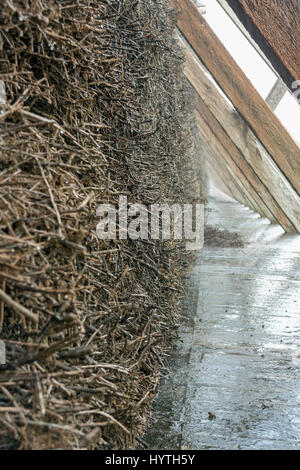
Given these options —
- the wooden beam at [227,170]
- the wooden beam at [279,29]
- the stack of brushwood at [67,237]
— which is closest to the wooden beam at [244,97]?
the wooden beam at [279,29]

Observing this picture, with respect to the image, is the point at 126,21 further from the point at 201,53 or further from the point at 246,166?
the point at 246,166

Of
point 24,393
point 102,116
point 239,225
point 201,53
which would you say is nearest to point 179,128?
point 201,53

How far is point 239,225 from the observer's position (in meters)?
11.1

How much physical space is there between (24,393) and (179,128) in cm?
429

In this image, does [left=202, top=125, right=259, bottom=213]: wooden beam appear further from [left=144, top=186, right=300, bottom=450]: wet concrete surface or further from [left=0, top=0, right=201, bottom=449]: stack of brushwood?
[left=0, top=0, right=201, bottom=449]: stack of brushwood

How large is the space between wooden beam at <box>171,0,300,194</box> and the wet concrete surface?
4.04 feet

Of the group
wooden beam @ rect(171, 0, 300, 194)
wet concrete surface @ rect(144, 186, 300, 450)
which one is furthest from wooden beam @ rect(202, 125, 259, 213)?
wet concrete surface @ rect(144, 186, 300, 450)

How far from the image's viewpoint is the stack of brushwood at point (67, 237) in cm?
133

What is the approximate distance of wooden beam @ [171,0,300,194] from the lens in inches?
213

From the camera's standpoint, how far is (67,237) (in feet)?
5.17

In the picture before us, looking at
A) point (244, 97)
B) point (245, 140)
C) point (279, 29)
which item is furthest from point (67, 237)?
point (245, 140)

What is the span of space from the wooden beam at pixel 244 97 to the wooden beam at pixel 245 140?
1271mm

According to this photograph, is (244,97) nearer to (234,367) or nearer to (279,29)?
(279,29)
